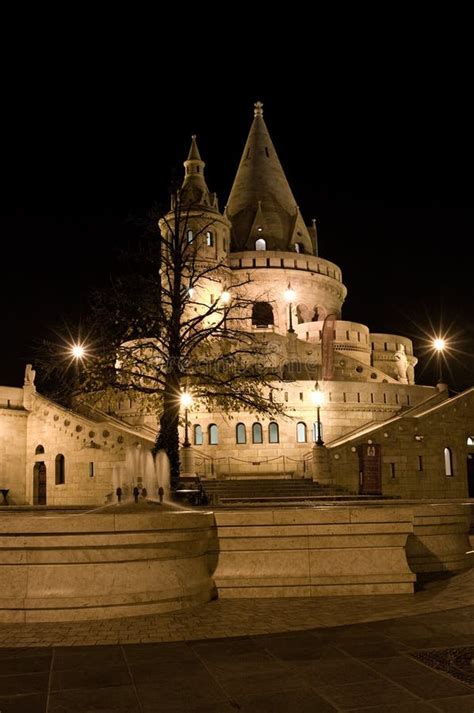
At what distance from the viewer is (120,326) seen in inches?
886

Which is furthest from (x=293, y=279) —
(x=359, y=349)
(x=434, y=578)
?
(x=434, y=578)

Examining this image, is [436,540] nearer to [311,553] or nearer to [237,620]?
[311,553]

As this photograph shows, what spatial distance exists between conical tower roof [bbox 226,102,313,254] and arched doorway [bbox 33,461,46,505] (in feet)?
86.8

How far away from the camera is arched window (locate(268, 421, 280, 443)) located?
3675 cm

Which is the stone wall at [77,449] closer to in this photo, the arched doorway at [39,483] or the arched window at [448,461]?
the arched doorway at [39,483]

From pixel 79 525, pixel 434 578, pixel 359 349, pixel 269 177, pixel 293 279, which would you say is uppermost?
pixel 269 177

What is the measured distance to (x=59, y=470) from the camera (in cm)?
3394

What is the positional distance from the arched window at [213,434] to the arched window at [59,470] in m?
7.25

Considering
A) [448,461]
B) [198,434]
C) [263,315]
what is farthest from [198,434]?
[263,315]

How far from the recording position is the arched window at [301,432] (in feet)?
122

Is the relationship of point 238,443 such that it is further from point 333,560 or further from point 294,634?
point 294,634

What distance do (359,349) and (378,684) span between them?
149 ft

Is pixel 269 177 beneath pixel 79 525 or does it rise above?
above

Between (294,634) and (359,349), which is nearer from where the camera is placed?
(294,634)
